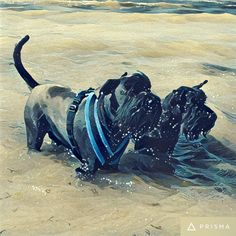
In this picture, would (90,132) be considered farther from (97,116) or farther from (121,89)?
(121,89)

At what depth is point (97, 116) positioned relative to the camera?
2.38 metres

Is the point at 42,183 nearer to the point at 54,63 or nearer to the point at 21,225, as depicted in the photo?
the point at 21,225

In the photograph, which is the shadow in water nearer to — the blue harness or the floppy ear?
the blue harness

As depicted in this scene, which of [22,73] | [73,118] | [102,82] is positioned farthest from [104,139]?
[102,82]

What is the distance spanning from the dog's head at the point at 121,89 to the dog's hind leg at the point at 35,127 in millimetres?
468

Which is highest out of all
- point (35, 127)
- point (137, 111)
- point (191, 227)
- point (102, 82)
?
point (137, 111)

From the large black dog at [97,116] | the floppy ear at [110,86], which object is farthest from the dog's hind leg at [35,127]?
the floppy ear at [110,86]

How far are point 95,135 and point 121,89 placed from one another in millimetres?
264

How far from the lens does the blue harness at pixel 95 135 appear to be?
238 cm

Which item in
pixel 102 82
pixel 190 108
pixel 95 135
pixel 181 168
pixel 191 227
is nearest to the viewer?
pixel 191 227

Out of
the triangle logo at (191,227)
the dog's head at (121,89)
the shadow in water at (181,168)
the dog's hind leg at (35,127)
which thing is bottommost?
the triangle logo at (191,227)

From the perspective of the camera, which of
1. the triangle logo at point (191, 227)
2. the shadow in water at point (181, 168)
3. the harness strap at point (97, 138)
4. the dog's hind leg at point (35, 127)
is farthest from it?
the dog's hind leg at point (35, 127)

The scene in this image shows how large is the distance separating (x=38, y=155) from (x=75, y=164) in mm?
229

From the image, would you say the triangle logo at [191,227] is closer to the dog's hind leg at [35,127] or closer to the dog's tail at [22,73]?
the dog's hind leg at [35,127]
